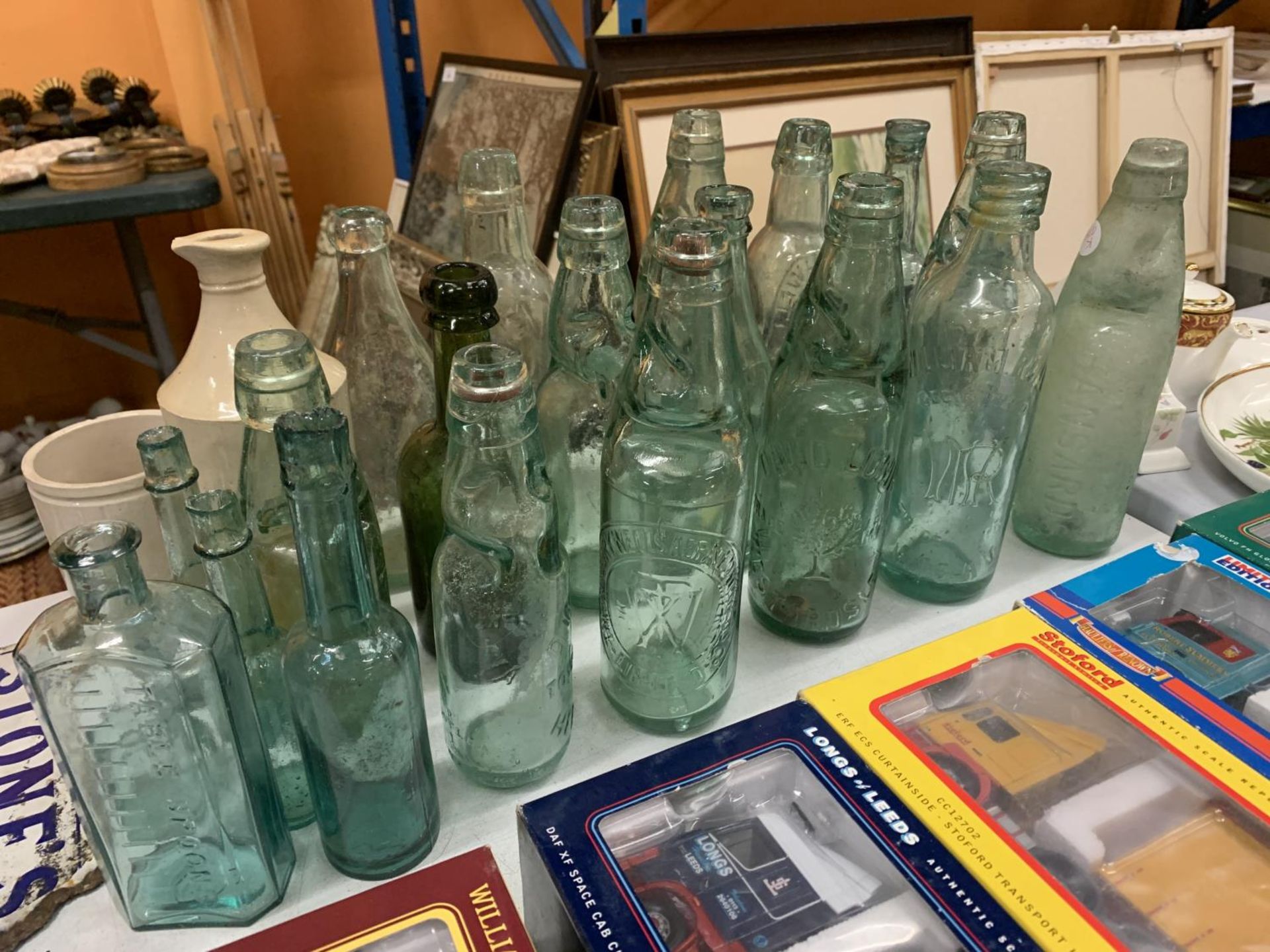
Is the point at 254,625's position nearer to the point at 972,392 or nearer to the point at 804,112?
the point at 972,392

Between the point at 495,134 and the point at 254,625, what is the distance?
3.33 feet

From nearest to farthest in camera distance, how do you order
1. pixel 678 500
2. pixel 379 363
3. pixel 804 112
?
pixel 678 500 → pixel 379 363 → pixel 804 112

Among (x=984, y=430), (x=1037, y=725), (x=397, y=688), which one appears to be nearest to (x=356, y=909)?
(x=397, y=688)

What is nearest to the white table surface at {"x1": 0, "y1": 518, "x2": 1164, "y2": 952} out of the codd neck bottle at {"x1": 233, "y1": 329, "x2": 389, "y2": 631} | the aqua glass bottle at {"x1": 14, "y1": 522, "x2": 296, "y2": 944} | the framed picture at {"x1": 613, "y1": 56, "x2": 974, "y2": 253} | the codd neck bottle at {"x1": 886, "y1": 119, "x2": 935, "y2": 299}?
the aqua glass bottle at {"x1": 14, "y1": 522, "x2": 296, "y2": 944}

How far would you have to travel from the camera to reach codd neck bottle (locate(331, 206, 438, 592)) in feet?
1.86

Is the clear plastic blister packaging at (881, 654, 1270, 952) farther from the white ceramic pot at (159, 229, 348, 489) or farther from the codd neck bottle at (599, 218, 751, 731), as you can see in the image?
the white ceramic pot at (159, 229, 348, 489)

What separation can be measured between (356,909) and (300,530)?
6.6 inches

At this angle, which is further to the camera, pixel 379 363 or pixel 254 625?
pixel 379 363

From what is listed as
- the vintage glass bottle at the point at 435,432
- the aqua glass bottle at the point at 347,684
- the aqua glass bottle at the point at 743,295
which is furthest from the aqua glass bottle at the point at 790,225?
the aqua glass bottle at the point at 347,684

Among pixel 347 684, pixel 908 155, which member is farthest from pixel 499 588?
pixel 908 155

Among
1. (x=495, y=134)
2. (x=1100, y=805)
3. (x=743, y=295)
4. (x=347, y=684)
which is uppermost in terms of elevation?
(x=495, y=134)

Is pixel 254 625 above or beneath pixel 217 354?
beneath

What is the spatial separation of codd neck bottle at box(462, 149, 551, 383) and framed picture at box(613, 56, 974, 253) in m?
0.50

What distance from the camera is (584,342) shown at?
22.6 inches
